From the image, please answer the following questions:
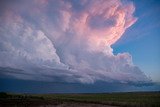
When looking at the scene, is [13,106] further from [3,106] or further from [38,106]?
[38,106]

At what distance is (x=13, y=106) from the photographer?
49.8 meters

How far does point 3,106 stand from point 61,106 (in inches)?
457

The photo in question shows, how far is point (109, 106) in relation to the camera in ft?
175

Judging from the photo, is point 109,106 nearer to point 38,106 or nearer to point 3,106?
point 38,106

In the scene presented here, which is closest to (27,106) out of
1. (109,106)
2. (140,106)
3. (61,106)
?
(61,106)

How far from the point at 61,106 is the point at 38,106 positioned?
15.7 feet

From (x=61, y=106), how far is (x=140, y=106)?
1614 cm

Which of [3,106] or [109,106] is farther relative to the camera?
[109,106]

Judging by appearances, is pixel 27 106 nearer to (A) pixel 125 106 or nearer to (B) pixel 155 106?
(A) pixel 125 106

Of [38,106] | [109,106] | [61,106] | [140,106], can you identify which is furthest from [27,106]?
[140,106]

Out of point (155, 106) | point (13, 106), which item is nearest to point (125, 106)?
point (155, 106)

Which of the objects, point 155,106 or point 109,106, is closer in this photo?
point 155,106

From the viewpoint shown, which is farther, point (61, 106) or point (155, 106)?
point (61, 106)

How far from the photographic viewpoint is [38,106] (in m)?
52.8
